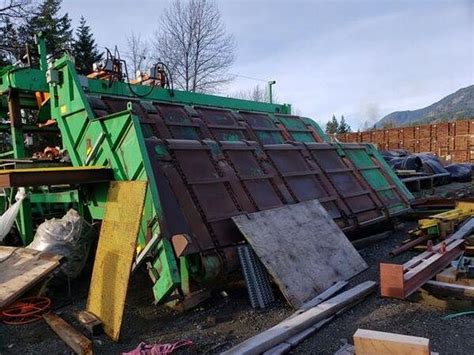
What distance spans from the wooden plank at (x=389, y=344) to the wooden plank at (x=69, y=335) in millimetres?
1951

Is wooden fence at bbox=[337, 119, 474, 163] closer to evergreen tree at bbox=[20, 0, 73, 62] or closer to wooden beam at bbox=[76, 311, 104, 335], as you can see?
evergreen tree at bbox=[20, 0, 73, 62]

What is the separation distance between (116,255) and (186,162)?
143 centimetres

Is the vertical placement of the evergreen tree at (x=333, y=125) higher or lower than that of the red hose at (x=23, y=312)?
higher

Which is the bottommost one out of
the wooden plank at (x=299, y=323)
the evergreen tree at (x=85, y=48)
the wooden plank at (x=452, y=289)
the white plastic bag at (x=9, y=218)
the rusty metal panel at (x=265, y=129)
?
the wooden plank at (x=299, y=323)

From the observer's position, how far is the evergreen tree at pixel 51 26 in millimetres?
23453

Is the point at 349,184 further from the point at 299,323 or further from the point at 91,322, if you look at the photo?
the point at 91,322

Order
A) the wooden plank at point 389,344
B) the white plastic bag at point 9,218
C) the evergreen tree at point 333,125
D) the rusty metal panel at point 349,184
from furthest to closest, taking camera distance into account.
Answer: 1. the evergreen tree at point 333,125
2. the rusty metal panel at point 349,184
3. the white plastic bag at point 9,218
4. the wooden plank at point 389,344

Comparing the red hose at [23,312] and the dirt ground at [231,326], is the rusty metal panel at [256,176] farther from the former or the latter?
the red hose at [23,312]

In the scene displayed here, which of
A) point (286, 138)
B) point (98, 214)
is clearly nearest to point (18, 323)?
point (98, 214)

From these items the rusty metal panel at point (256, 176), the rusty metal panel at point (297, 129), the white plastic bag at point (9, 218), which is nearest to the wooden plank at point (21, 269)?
the white plastic bag at point (9, 218)

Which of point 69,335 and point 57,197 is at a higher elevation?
point 57,197

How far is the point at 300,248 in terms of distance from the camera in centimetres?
429

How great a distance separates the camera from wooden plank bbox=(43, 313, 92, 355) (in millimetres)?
3039

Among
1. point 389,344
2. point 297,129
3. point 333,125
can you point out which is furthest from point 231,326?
point 333,125
